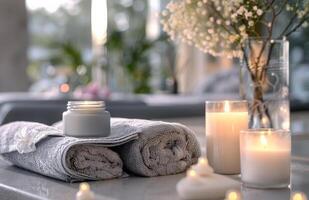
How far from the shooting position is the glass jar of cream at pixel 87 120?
100 centimetres

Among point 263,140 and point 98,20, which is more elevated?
point 98,20

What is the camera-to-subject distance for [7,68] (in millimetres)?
5004

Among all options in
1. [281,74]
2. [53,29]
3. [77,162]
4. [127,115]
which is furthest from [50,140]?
[53,29]

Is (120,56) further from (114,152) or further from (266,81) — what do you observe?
(114,152)

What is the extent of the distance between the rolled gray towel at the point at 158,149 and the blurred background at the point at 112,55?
266cm

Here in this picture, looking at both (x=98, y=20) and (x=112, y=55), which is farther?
(x=98, y=20)

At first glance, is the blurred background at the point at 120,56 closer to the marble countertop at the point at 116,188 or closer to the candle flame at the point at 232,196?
the marble countertop at the point at 116,188

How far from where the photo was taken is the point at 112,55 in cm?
575

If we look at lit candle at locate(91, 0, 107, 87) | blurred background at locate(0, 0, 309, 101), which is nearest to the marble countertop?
blurred background at locate(0, 0, 309, 101)

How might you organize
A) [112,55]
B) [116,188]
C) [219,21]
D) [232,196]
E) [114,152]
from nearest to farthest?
[232,196] < [116,188] < [114,152] < [219,21] < [112,55]

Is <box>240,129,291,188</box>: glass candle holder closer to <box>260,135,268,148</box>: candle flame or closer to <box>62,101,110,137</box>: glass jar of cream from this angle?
<box>260,135,268,148</box>: candle flame

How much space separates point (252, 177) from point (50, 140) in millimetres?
353

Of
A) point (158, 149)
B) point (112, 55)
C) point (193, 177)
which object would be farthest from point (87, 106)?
point (112, 55)

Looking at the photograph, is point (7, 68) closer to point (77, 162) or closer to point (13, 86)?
point (13, 86)
